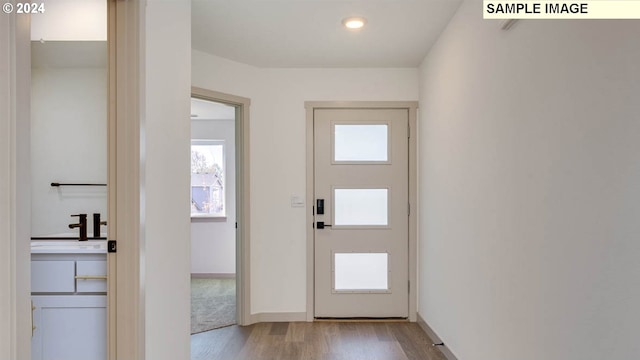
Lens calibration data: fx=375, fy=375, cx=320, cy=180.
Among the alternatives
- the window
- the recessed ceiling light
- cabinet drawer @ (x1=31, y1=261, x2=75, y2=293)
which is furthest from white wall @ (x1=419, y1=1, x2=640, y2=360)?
the window

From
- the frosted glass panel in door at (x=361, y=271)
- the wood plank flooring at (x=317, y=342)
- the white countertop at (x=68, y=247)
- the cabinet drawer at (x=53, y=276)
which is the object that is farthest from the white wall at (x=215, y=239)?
the cabinet drawer at (x=53, y=276)

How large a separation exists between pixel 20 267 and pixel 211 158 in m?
4.58

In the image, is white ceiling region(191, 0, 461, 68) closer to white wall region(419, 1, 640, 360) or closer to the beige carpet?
white wall region(419, 1, 640, 360)

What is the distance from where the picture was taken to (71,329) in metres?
1.90

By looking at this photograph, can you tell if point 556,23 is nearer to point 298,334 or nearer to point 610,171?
point 610,171

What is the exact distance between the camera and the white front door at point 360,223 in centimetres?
361

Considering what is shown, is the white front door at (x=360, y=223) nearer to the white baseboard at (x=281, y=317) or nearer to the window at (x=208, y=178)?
the white baseboard at (x=281, y=317)

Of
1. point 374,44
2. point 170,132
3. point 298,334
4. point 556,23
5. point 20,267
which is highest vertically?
point 374,44

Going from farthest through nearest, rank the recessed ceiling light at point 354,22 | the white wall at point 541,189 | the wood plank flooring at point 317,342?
the wood plank flooring at point 317,342
the recessed ceiling light at point 354,22
the white wall at point 541,189

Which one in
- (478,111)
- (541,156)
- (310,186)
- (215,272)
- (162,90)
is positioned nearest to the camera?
(541,156)

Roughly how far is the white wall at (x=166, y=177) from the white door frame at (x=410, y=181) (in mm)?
1548

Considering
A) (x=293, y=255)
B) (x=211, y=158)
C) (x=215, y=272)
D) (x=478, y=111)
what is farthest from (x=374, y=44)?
(x=215, y=272)

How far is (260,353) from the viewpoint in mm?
2828

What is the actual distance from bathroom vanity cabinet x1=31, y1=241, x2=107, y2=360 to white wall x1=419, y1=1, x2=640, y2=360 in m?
2.02
